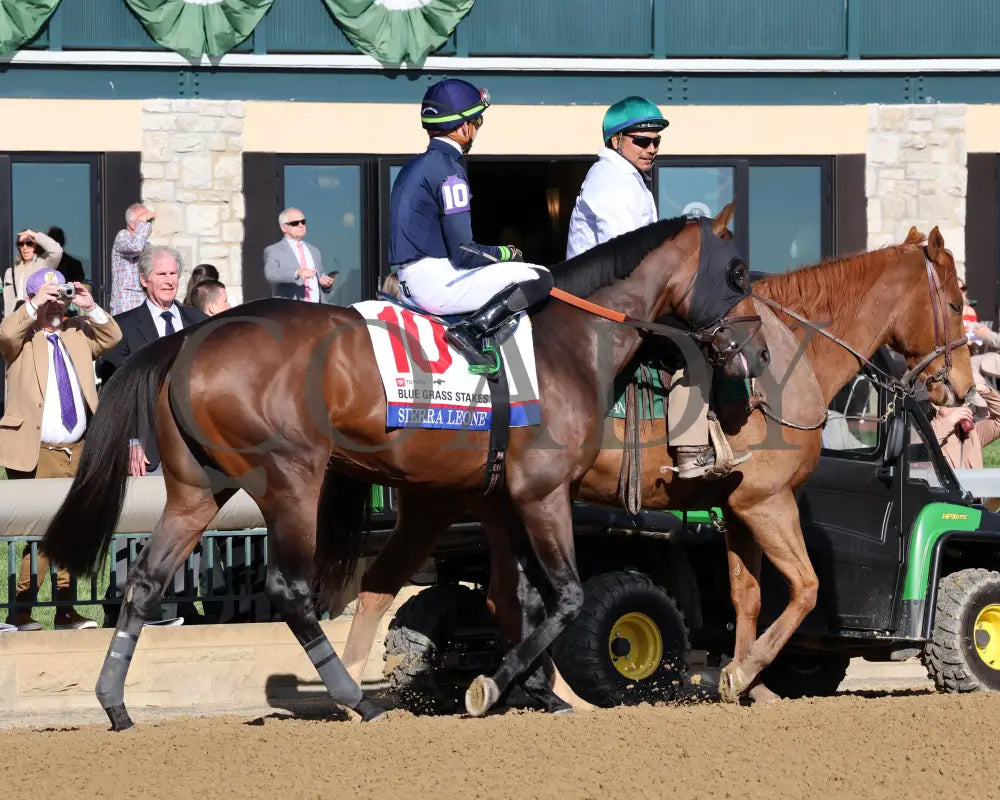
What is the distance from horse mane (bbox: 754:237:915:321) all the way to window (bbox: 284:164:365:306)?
27.0 ft

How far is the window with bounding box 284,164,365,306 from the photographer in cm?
1653

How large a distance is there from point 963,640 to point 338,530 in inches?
126

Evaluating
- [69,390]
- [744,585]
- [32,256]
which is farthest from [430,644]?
[32,256]

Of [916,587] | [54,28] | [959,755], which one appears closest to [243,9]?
[54,28]

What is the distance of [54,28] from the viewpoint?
16.1 meters

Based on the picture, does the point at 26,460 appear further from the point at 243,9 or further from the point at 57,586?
the point at 243,9

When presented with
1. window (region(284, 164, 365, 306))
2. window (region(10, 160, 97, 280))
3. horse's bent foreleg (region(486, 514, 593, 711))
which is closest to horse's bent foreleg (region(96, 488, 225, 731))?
horse's bent foreleg (region(486, 514, 593, 711))

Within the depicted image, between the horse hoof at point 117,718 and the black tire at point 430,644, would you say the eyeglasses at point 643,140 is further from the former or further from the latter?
the horse hoof at point 117,718

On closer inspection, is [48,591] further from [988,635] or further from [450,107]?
[988,635]

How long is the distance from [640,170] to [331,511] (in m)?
2.36

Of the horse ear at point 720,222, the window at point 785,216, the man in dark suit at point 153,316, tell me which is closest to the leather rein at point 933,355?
the horse ear at point 720,222

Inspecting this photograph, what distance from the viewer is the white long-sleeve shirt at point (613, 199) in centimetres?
868

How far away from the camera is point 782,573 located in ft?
27.0

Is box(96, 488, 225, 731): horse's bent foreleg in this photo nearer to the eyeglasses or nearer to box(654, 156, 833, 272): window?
the eyeglasses
